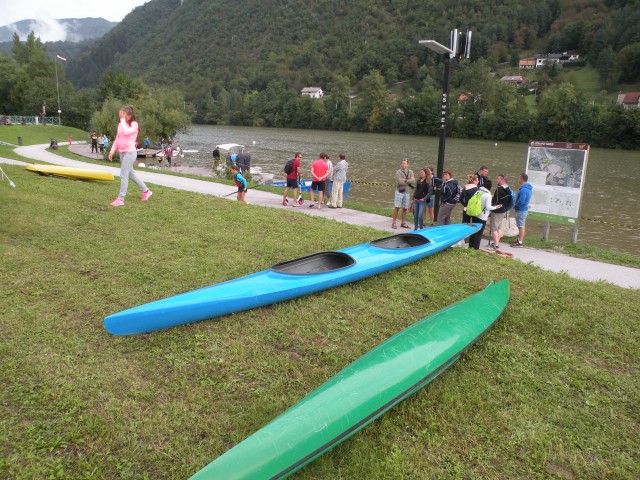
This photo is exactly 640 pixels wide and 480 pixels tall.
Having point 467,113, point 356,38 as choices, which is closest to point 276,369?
point 467,113

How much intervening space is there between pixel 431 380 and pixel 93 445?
2.70 m

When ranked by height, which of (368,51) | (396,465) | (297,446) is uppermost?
(368,51)

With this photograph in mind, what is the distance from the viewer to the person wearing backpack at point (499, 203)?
8.77 metres

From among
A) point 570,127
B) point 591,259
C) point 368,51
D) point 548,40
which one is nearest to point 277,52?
point 368,51

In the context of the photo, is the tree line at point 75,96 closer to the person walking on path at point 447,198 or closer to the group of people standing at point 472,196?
the group of people standing at point 472,196

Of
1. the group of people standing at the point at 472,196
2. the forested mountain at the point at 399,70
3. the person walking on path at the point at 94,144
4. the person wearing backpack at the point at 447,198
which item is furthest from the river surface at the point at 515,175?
the forested mountain at the point at 399,70

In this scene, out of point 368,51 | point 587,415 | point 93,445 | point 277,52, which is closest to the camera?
point 93,445

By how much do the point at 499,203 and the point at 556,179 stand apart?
1858 mm

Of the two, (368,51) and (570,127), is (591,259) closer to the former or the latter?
(570,127)

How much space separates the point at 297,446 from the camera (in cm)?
291

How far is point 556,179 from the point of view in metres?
9.62

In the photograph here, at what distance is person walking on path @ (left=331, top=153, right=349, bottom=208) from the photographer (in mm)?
12031

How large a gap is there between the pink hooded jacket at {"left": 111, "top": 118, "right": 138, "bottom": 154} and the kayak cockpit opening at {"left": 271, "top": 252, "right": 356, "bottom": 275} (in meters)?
4.32

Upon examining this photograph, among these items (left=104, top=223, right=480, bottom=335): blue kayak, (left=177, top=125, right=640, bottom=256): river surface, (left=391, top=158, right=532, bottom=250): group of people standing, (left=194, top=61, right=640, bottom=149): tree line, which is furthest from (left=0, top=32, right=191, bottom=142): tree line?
(left=194, top=61, right=640, bottom=149): tree line
